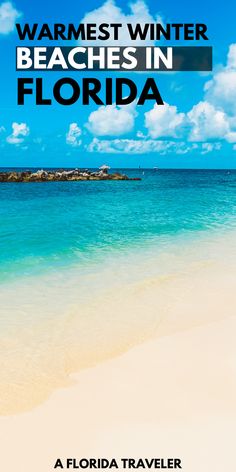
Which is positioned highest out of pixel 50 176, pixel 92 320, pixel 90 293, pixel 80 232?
pixel 50 176

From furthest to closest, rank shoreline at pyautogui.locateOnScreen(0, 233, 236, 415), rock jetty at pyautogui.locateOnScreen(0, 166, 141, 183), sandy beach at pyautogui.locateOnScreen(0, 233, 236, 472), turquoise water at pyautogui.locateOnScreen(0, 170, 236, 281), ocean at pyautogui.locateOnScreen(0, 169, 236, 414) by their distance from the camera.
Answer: rock jetty at pyautogui.locateOnScreen(0, 166, 141, 183) → turquoise water at pyautogui.locateOnScreen(0, 170, 236, 281) → ocean at pyautogui.locateOnScreen(0, 169, 236, 414) → shoreline at pyautogui.locateOnScreen(0, 233, 236, 415) → sandy beach at pyautogui.locateOnScreen(0, 233, 236, 472)

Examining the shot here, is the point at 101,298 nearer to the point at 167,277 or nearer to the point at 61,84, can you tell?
the point at 167,277

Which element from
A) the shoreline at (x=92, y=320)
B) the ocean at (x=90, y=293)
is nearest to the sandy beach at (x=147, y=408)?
the shoreline at (x=92, y=320)

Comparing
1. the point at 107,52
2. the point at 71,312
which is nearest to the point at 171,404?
the point at 71,312

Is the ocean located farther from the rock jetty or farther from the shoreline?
the rock jetty

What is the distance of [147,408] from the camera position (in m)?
5.25

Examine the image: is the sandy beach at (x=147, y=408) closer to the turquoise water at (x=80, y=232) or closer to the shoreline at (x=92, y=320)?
the shoreline at (x=92, y=320)

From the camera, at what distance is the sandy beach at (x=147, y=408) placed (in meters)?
4.61

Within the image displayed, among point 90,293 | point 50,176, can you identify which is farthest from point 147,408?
point 50,176

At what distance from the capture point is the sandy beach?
15.1 feet

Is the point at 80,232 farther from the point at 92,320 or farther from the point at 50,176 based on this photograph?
the point at 50,176

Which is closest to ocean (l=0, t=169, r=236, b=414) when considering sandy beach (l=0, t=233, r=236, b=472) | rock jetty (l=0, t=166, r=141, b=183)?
sandy beach (l=0, t=233, r=236, b=472)

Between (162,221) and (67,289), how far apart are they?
43.6 feet

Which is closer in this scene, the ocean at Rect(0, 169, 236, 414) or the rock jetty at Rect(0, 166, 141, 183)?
the ocean at Rect(0, 169, 236, 414)
